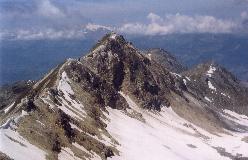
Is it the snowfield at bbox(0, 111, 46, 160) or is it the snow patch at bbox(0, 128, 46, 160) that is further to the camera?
the snowfield at bbox(0, 111, 46, 160)

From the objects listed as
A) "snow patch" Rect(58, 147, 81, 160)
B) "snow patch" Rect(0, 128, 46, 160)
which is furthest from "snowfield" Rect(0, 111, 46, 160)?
"snow patch" Rect(58, 147, 81, 160)

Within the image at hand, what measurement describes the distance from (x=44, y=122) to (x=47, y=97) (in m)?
23.0

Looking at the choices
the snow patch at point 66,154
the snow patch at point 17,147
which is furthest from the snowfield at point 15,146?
the snow patch at point 66,154

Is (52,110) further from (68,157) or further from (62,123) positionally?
(68,157)

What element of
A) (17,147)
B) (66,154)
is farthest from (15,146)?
(66,154)

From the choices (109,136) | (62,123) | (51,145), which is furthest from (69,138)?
(109,136)

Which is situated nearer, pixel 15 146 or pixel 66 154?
pixel 15 146

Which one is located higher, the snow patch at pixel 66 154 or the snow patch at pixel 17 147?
the snow patch at pixel 66 154

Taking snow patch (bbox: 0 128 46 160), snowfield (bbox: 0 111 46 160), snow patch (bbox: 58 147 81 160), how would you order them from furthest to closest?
snow patch (bbox: 58 147 81 160) → snowfield (bbox: 0 111 46 160) → snow patch (bbox: 0 128 46 160)

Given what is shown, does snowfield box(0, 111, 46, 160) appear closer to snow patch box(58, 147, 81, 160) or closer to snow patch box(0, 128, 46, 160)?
snow patch box(0, 128, 46, 160)

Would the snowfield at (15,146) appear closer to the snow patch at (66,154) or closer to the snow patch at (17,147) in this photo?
the snow patch at (17,147)

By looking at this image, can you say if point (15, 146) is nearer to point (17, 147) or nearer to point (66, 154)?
point (17, 147)

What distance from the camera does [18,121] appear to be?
498 feet

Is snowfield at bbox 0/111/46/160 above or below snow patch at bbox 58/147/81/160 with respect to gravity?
below
